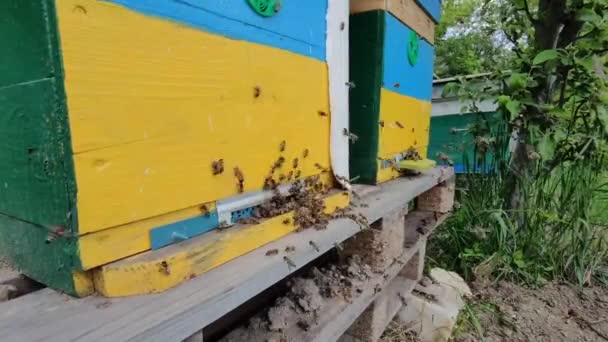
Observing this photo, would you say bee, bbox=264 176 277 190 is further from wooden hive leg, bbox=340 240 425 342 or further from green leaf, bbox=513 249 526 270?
green leaf, bbox=513 249 526 270

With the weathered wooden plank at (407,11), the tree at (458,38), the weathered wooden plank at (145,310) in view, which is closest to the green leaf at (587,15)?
the weathered wooden plank at (407,11)

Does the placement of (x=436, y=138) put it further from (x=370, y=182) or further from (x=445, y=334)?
(x=370, y=182)

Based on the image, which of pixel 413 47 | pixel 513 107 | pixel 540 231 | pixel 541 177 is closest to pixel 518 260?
pixel 540 231

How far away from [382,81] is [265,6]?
642mm

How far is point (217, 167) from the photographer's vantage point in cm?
71

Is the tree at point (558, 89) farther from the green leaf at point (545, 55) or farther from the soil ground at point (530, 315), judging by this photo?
the soil ground at point (530, 315)

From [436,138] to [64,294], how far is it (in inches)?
161

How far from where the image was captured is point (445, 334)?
174 cm

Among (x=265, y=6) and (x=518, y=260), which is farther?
(x=518, y=260)

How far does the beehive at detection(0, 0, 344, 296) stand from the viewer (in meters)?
0.50

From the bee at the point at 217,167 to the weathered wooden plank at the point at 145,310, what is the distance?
0.61ft

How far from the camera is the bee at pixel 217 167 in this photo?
27.7 inches

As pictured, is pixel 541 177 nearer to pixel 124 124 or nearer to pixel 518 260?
pixel 518 260

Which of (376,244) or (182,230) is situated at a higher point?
(182,230)
